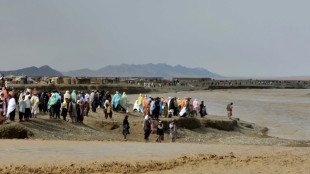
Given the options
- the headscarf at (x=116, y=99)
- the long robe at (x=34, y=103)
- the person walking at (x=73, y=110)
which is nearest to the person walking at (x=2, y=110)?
the long robe at (x=34, y=103)

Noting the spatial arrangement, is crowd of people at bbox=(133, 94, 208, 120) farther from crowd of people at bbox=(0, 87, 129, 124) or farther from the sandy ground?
the sandy ground

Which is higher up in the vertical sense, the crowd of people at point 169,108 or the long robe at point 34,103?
the long robe at point 34,103

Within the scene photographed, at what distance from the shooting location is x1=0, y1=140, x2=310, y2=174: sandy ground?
960 cm

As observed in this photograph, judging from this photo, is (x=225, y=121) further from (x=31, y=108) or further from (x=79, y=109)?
(x=31, y=108)

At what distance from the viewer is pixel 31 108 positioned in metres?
18.1

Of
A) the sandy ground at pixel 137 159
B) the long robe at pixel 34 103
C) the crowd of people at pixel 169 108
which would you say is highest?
the long robe at pixel 34 103

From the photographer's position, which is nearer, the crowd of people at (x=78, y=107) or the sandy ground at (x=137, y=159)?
the sandy ground at (x=137, y=159)

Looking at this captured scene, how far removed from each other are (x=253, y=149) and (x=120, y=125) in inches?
299

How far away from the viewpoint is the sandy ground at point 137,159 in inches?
378

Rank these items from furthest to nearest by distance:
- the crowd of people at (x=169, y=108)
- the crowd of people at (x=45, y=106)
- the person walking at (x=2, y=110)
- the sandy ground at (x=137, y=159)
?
the crowd of people at (x=169, y=108) → the crowd of people at (x=45, y=106) → the person walking at (x=2, y=110) → the sandy ground at (x=137, y=159)

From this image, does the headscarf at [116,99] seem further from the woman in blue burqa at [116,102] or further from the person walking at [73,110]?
the person walking at [73,110]

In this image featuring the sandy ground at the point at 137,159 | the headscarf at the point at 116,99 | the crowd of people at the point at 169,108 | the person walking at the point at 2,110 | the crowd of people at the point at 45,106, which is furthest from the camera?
the headscarf at the point at 116,99

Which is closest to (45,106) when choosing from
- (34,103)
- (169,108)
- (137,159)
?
(34,103)

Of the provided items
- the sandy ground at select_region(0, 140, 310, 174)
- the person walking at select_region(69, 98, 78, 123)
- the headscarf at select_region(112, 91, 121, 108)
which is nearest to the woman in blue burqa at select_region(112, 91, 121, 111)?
the headscarf at select_region(112, 91, 121, 108)
